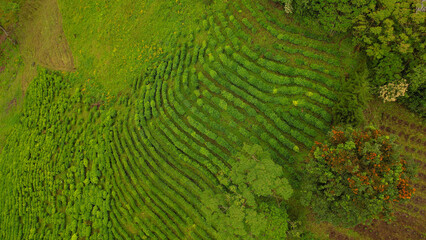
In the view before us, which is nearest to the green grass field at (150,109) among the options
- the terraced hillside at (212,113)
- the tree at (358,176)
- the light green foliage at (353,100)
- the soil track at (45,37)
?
the terraced hillside at (212,113)

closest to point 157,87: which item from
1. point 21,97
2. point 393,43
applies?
point 393,43

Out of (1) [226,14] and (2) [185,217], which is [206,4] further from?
(2) [185,217]

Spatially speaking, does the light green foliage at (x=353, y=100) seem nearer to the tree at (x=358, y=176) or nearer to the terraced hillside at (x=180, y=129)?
the terraced hillside at (x=180, y=129)

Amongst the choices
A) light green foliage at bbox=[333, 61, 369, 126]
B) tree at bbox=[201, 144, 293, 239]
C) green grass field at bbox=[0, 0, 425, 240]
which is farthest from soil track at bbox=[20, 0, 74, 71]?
light green foliage at bbox=[333, 61, 369, 126]

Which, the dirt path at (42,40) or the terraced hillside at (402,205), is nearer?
the terraced hillside at (402,205)

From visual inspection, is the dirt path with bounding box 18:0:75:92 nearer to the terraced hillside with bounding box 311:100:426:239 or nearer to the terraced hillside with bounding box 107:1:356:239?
the terraced hillside with bounding box 107:1:356:239

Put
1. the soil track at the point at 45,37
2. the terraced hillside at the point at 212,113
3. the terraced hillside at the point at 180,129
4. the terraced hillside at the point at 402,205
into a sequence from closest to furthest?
the terraced hillside at the point at 402,205, the terraced hillside at the point at 212,113, the terraced hillside at the point at 180,129, the soil track at the point at 45,37
